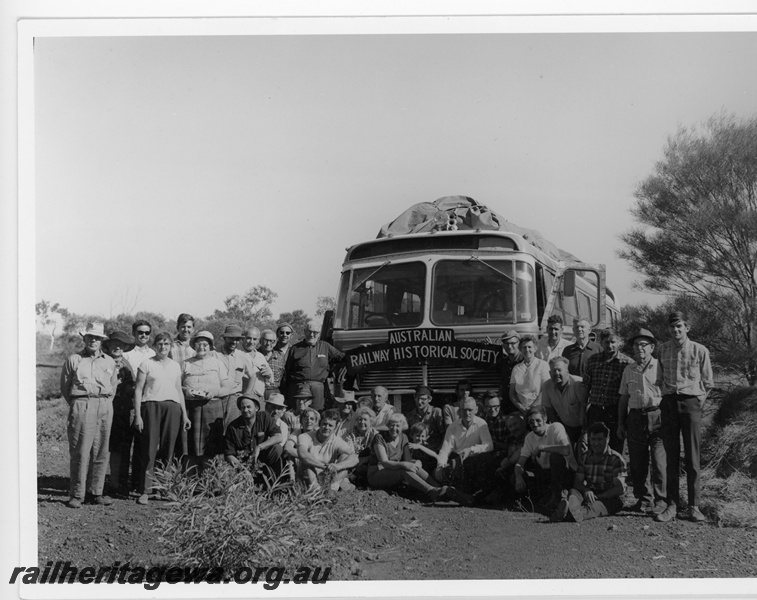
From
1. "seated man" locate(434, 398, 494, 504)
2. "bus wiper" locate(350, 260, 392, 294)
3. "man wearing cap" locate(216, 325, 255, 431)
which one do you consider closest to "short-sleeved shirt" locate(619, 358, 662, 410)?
"seated man" locate(434, 398, 494, 504)

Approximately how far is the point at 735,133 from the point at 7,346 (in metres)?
7.92

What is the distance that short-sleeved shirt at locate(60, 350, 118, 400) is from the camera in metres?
7.93

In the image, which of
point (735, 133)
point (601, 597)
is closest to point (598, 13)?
point (735, 133)

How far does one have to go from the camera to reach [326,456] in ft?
25.6

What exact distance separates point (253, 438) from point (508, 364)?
8.37 ft

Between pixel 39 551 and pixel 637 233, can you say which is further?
pixel 637 233

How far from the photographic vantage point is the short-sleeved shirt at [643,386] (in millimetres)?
7426

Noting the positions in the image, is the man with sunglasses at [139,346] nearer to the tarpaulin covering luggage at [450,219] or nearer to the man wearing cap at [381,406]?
the man wearing cap at [381,406]

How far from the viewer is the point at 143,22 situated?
26.2 ft

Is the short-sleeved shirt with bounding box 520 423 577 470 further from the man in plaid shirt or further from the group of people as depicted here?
the man in plaid shirt

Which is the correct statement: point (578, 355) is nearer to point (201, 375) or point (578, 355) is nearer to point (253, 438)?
point (253, 438)

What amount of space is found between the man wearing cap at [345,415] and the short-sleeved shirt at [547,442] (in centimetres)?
167

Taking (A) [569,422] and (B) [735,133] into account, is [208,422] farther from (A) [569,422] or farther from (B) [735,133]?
(B) [735,133]

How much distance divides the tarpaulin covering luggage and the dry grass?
2.69 metres
